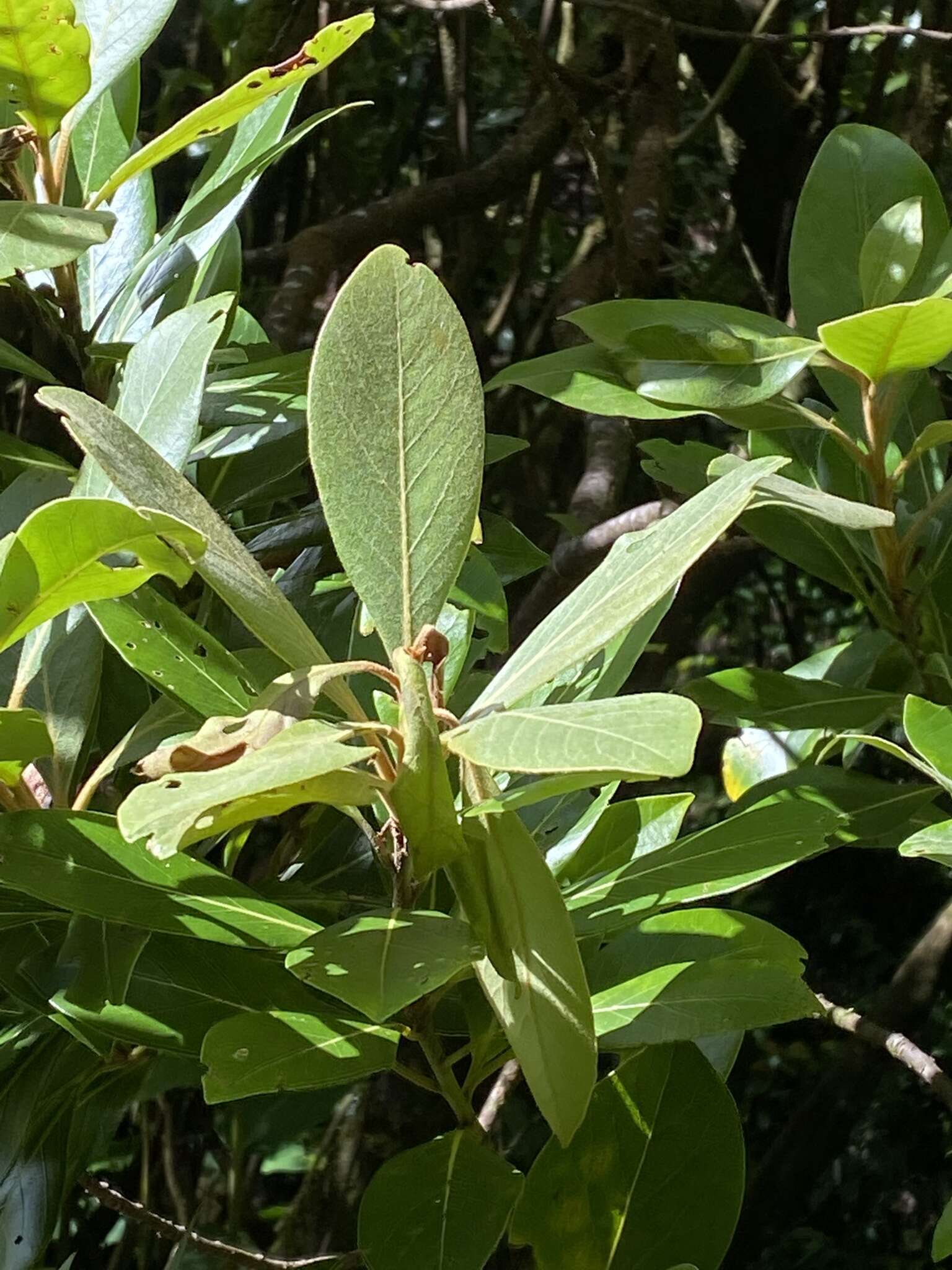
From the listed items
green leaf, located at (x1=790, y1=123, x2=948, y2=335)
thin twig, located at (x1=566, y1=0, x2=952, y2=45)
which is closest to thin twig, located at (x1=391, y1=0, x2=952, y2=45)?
thin twig, located at (x1=566, y1=0, x2=952, y2=45)

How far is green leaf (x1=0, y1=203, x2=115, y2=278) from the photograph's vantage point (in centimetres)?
46

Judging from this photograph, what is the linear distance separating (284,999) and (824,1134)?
1034 mm

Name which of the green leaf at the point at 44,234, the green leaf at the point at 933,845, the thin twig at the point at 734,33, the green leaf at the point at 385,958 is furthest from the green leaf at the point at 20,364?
the thin twig at the point at 734,33

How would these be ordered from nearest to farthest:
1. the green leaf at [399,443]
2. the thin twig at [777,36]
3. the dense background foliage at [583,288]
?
1. the green leaf at [399,443]
2. the thin twig at [777,36]
3. the dense background foliage at [583,288]

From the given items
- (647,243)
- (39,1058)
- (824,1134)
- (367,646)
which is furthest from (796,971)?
(824,1134)

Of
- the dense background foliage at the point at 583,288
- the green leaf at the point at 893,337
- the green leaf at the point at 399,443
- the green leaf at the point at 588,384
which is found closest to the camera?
the green leaf at the point at 399,443

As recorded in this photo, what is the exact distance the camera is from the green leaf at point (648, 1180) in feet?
1.59

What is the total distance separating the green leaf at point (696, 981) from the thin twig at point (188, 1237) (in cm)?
21

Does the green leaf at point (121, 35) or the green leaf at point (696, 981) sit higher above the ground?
the green leaf at point (121, 35)

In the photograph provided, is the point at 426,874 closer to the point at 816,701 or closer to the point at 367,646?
the point at 367,646

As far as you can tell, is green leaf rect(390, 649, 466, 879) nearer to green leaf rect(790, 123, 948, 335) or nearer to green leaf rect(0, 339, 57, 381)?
green leaf rect(0, 339, 57, 381)

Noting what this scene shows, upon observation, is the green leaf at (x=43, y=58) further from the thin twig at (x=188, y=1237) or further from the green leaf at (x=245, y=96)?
the thin twig at (x=188, y=1237)

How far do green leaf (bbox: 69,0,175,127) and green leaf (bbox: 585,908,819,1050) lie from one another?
1.42 feet

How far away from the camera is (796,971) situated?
422 mm
